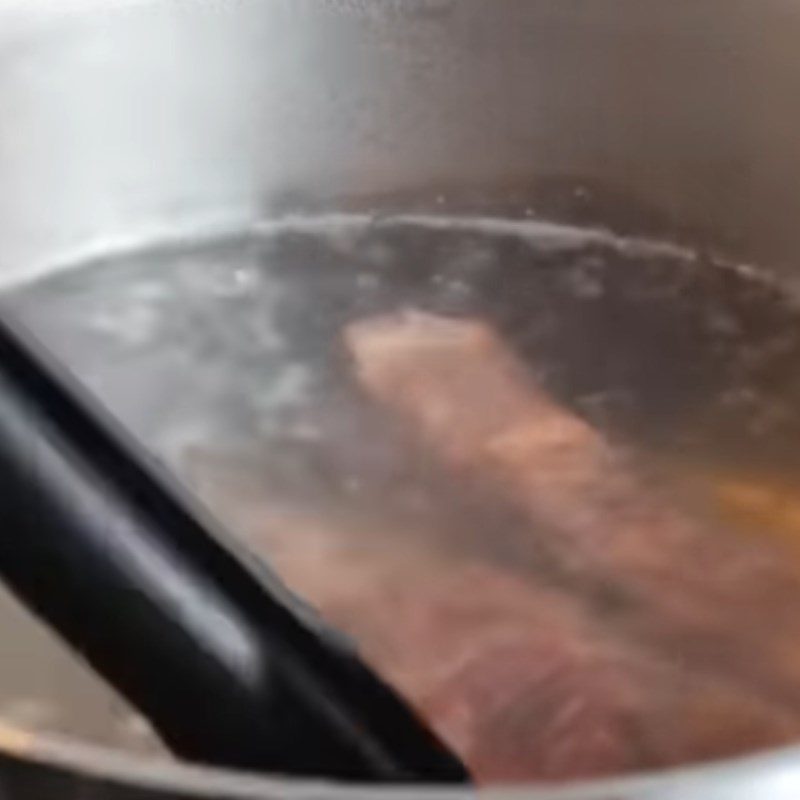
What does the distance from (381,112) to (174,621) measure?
48cm

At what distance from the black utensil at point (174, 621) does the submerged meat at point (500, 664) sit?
0.10 meters

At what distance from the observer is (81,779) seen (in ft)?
0.99

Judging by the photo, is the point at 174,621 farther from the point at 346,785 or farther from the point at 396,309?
the point at 396,309

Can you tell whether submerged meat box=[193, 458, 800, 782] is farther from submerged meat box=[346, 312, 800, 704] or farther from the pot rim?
the pot rim

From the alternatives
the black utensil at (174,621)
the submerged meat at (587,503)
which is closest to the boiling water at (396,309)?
the submerged meat at (587,503)

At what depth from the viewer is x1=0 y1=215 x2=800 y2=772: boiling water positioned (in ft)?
2.23

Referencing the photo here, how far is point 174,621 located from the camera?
371 millimetres

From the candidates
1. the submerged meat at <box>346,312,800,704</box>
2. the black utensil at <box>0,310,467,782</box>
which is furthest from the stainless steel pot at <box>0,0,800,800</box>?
the black utensil at <box>0,310,467,782</box>

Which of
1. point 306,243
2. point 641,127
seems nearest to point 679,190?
point 641,127

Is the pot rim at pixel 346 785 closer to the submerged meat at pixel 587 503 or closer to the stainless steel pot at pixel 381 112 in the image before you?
the submerged meat at pixel 587 503

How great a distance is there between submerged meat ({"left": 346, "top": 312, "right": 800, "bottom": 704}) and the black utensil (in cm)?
23

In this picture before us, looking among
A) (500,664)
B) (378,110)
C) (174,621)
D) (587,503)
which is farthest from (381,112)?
(174,621)

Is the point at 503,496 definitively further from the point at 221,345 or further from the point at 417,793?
the point at 417,793

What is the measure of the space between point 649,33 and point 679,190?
7cm
